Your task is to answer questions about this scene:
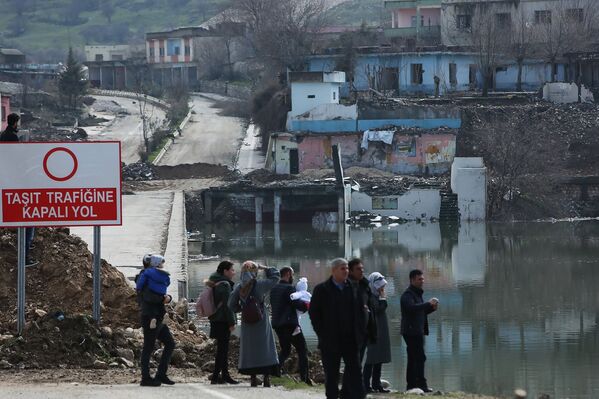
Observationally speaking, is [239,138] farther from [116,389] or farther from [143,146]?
[116,389]

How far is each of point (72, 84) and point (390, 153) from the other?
28.3 m

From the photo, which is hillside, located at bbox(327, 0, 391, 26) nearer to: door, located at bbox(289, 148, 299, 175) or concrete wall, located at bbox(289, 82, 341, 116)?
concrete wall, located at bbox(289, 82, 341, 116)

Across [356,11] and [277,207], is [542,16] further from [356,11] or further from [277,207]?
[356,11]

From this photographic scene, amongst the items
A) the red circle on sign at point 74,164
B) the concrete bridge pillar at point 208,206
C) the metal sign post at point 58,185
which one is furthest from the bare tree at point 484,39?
the red circle on sign at point 74,164

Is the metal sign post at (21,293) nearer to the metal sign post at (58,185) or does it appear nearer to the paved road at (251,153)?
the metal sign post at (58,185)

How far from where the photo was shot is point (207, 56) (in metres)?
98.6

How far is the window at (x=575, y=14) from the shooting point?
7434cm

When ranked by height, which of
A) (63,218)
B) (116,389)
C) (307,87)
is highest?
(307,87)

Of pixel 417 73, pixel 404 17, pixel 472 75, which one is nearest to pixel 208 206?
pixel 417 73

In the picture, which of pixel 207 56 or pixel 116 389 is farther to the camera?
pixel 207 56

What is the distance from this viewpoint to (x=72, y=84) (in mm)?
85250

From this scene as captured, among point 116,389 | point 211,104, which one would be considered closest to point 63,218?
point 116,389

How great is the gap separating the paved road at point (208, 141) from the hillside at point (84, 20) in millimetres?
69361

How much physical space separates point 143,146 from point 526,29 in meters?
18.4
